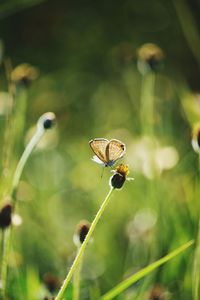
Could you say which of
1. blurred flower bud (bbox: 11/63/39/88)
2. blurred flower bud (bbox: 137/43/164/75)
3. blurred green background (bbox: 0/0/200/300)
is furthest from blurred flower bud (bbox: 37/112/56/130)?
blurred flower bud (bbox: 137/43/164/75)

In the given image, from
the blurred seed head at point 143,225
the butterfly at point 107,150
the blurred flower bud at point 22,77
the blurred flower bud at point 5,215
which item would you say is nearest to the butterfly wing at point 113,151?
the butterfly at point 107,150

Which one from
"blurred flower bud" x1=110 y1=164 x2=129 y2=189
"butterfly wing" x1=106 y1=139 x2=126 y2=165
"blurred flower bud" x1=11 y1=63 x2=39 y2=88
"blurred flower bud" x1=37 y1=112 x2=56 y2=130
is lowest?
"blurred flower bud" x1=110 y1=164 x2=129 y2=189

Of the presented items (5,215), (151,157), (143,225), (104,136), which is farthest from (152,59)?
(104,136)

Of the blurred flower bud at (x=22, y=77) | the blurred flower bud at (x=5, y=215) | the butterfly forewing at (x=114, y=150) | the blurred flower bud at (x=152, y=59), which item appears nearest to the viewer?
the butterfly forewing at (x=114, y=150)

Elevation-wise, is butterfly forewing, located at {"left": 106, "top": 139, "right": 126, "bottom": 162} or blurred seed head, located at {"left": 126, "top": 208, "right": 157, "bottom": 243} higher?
butterfly forewing, located at {"left": 106, "top": 139, "right": 126, "bottom": 162}

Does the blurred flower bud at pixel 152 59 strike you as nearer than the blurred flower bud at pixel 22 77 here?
No

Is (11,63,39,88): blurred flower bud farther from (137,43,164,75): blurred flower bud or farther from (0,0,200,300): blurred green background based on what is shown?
(137,43,164,75): blurred flower bud

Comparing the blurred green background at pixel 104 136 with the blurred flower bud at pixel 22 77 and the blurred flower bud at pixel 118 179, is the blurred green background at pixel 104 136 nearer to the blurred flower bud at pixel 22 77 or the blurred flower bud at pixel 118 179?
the blurred flower bud at pixel 22 77

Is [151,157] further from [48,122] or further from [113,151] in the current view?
[113,151]
